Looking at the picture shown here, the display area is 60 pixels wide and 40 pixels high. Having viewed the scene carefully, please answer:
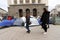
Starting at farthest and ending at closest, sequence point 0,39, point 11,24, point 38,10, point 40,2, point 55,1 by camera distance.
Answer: point 40,2 < point 38,10 < point 55,1 < point 11,24 < point 0,39

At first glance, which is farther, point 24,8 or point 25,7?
point 24,8

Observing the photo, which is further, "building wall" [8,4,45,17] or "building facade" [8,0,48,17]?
"building facade" [8,0,48,17]

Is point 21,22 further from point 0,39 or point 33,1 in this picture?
point 33,1

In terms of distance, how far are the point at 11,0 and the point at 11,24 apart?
3689 cm

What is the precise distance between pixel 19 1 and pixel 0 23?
4185 centimetres

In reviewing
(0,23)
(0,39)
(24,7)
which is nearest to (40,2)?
(24,7)

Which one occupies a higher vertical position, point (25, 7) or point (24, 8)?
point (25, 7)

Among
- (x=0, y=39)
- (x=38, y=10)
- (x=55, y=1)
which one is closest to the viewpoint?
(x=0, y=39)

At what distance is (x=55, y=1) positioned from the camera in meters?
53.3

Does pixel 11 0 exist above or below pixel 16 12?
above

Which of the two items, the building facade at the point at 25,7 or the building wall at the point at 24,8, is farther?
the building facade at the point at 25,7

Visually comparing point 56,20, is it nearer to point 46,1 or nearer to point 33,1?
point 46,1

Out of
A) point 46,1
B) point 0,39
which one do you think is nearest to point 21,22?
point 0,39

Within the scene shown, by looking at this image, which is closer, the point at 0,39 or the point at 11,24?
the point at 0,39
